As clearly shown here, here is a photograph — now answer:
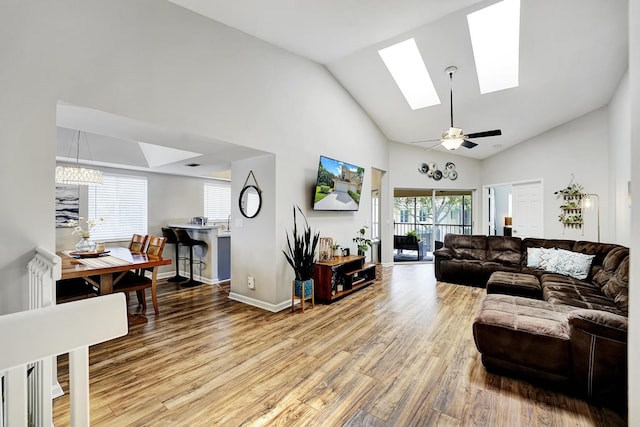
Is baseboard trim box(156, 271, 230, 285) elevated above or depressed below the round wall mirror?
below

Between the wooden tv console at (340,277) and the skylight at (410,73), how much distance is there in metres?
2.99

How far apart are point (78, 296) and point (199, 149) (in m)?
2.10

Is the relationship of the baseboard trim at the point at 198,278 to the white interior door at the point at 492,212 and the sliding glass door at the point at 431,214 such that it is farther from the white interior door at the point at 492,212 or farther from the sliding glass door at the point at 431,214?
the white interior door at the point at 492,212

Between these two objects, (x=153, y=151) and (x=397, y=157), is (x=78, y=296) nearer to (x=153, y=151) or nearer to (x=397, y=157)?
(x=153, y=151)

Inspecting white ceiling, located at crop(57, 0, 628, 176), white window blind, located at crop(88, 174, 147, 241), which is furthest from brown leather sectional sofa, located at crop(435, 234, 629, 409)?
white window blind, located at crop(88, 174, 147, 241)

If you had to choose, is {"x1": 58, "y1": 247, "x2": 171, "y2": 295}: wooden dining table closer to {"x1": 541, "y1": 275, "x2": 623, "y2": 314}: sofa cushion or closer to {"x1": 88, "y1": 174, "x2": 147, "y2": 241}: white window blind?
{"x1": 88, "y1": 174, "x2": 147, "y2": 241}: white window blind

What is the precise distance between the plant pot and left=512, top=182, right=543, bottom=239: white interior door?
510 centimetres

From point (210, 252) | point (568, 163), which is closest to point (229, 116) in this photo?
point (210, 252)

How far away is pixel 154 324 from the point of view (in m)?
3.33

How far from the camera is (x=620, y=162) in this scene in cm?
415

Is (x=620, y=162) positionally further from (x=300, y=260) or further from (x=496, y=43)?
(x=300, y=260)

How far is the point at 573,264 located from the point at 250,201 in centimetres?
468

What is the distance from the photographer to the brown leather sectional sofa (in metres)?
1.94

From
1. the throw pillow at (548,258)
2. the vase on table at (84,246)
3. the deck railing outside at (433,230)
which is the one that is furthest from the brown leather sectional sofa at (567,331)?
the vase on table at (84,246)
